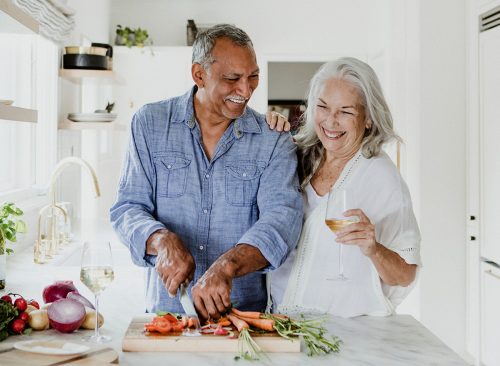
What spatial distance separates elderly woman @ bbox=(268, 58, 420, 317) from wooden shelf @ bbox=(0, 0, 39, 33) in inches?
36.4

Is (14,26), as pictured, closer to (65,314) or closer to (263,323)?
(65,314)

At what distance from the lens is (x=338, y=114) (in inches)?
81.4

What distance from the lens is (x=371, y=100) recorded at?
2061 millimetres

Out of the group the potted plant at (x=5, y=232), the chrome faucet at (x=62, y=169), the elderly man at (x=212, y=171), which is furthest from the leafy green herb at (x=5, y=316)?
the chrome faucet at (x=62, y=169)

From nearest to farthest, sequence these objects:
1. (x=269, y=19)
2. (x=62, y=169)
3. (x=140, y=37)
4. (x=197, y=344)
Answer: (x=197, y=344) < (x=62, y=169) < (x=140, y=37) < (x=269, y=19)

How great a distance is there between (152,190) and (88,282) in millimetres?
581

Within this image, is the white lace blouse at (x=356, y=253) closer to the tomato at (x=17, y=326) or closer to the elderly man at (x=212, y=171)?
the elderly man at (x=212, y=171)

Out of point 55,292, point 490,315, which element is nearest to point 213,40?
point 55,292

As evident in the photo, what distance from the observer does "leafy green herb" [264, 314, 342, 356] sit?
154cm

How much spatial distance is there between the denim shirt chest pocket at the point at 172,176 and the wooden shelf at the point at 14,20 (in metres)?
0.60

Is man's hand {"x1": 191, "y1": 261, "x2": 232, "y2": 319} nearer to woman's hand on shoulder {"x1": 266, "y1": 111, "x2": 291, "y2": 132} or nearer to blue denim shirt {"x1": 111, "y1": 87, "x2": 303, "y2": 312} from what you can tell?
blue denim shirt {"x1": 111, "y1": 87, "x2": 303, "y2": 312}

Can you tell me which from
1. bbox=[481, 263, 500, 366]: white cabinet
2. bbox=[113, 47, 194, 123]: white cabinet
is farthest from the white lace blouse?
bbox=[113, 47, 194, 123]: white cabinet

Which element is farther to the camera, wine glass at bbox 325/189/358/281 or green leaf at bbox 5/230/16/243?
green leaf at bbox 5/230/16/243

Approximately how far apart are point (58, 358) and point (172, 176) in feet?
2.60
